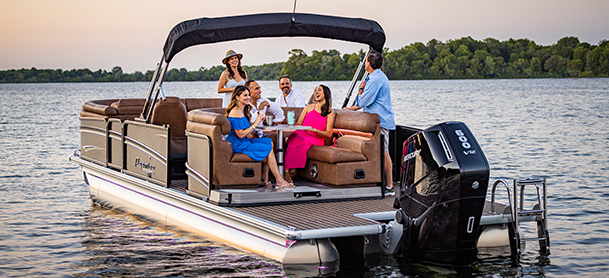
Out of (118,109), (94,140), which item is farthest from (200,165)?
(94,140)

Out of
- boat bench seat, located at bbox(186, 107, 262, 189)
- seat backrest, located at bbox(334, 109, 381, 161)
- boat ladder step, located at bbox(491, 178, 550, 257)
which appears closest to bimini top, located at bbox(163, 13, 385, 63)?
boat bench seat, located at bbox(186, 107, 262, 189)

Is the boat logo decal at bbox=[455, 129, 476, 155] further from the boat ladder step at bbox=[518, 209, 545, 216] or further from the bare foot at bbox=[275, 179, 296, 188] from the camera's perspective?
the bare foot at bbox=[275, 179, 296, 188]

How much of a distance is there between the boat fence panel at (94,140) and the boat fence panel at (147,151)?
2.78 feet

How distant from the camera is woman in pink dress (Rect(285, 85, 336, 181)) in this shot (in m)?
7.28

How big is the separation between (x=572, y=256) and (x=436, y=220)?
7.71ft

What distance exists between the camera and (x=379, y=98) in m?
7.38

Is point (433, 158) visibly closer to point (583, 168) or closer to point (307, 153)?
point (307, 153)

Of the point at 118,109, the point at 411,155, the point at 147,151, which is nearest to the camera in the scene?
the point at 411,155

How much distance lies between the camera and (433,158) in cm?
541

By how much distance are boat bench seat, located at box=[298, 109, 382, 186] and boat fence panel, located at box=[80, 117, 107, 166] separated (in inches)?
127

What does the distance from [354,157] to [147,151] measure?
238 centimetres

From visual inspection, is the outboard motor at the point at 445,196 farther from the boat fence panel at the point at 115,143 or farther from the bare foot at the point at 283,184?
the boat fence panel at the point at 115,143

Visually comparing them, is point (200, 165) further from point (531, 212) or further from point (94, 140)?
point (94, 140)

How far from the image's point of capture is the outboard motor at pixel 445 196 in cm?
525
